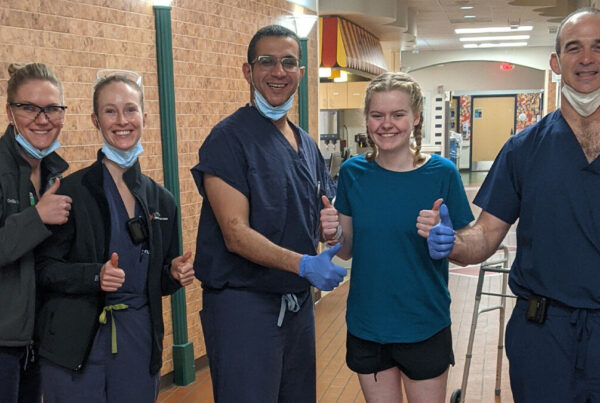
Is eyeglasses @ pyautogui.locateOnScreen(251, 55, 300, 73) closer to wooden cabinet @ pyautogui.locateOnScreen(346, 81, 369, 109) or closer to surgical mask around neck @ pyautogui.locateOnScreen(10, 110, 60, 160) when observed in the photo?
surgical mask around neck @ pyautogui.locateOnScreen(10, 110, 60, 160)

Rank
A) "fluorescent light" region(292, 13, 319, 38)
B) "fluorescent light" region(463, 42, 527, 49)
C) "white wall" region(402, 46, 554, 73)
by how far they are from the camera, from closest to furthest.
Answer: "fluorescent light" region(292, 13, 319, 38) < "fluorescent light" region(463, 42, 527, 49) < "white wall" region(402, 46, 554, 73)

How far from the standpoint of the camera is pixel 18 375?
2.04 meters

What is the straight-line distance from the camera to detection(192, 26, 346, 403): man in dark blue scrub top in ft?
6.66

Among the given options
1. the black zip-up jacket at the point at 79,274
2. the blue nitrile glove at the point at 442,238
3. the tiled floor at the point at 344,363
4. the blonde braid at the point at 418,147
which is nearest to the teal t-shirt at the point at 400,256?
the blonde braid at the point at 418,147

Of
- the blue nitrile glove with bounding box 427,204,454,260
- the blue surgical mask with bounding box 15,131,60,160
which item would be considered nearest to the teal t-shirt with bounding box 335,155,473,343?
the blue nitrile glove with bounding box 427,204,454,260

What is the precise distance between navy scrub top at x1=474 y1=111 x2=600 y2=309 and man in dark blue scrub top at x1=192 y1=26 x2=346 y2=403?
588mm

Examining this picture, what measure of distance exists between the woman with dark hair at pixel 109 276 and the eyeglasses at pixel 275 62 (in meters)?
0.43

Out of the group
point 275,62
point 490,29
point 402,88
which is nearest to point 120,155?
point 275,62

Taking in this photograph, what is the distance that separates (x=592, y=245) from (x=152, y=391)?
143 centimetres

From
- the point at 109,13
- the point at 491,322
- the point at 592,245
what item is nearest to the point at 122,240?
the point at 592,245

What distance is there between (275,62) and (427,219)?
2.47 ft

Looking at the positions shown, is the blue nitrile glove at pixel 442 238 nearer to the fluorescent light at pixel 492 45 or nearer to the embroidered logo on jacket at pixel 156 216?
the embroidered logo on jacket at pixel 156 216

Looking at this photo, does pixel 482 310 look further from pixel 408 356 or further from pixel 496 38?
pixel 496 38

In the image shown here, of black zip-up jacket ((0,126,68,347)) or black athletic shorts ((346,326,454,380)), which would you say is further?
black athletic shorts ((346,326,454,380))
